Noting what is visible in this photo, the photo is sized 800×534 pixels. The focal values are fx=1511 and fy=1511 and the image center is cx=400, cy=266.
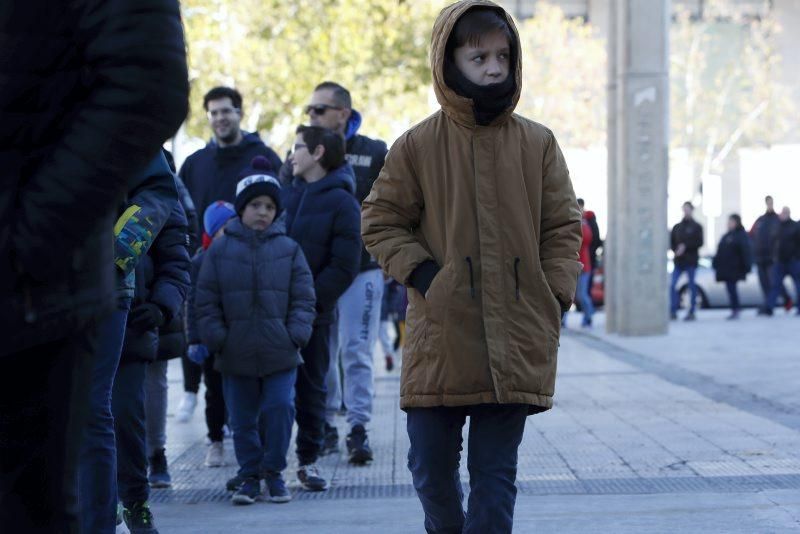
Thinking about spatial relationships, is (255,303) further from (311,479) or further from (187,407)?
(187,407)

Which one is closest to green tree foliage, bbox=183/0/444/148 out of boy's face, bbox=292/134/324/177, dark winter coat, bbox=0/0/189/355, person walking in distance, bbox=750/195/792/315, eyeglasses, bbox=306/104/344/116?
person walking in distance, bbox=750/195/792/315

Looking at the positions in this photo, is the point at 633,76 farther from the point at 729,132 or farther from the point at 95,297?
the point at 729,132

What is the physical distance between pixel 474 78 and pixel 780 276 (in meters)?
21.4

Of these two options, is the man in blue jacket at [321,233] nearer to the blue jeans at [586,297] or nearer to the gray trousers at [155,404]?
the gray trousers at [155,404]

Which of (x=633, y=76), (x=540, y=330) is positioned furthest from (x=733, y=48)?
(x=540, y=330)

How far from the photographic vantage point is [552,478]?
7258 millimetres

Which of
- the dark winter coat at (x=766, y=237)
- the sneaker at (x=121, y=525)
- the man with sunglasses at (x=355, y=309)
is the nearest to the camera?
the sneaker at (x=121, y=525)

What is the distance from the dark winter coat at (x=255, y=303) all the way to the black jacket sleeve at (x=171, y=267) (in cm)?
91

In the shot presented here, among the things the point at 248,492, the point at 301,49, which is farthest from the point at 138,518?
the point at 301,49

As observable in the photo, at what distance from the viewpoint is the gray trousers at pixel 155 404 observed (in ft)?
23.1

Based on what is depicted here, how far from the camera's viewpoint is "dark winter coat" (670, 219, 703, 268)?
2409 centimetres

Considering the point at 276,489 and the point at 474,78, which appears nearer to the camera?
the point at 474,78

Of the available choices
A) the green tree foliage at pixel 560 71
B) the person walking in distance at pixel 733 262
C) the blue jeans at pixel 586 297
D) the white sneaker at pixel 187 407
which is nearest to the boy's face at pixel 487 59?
the white sneaker at pixel 187 407

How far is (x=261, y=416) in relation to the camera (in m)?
6.85
